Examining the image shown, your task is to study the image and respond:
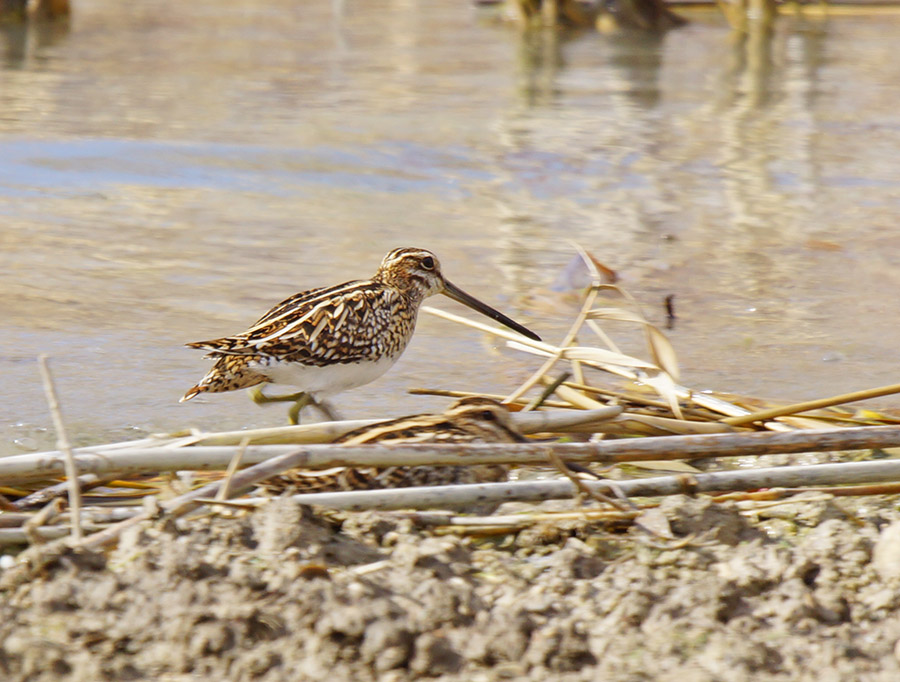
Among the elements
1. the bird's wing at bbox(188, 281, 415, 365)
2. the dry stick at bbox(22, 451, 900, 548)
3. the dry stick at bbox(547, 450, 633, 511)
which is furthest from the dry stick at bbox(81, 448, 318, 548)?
the bird's wing at bbox(188, 281, 415, 365)

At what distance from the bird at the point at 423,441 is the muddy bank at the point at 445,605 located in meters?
0.26

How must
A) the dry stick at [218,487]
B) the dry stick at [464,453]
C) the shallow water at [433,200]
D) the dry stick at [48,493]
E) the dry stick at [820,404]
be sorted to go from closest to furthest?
the dry stick at [218,487], the dry stick at [464,453], the dry stick at [48,493], the dry stick at [820,404], the shallow water at [433,200]

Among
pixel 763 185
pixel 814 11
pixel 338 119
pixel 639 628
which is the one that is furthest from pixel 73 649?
pixel 814 11

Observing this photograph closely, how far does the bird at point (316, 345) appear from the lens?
14.1 ft

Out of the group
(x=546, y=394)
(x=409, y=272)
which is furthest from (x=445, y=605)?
(x=409, y=272)

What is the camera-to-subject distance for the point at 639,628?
293 centimetres

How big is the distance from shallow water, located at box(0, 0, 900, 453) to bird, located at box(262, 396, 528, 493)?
3.36ft

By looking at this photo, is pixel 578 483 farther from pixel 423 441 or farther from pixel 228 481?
pixel 228 481

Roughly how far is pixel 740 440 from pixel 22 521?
1.78m

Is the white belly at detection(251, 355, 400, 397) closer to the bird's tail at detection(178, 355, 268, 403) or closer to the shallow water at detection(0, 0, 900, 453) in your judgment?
the bird's tail at detection(178, 355, 268, 403)

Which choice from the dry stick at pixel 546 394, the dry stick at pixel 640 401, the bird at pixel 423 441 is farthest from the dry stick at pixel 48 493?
the dry stick at pixel 640 401

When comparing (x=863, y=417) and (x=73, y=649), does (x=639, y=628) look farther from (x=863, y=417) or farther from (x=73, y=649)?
(x=863, y=417)

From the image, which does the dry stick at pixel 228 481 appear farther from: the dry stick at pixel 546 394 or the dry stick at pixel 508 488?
the dry stick at pixel 546 394

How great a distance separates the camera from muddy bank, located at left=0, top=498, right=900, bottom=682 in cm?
276
